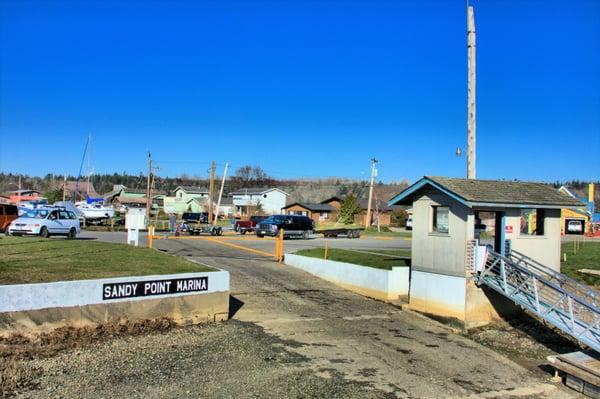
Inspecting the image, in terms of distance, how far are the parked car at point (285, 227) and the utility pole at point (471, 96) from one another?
26.4 meters

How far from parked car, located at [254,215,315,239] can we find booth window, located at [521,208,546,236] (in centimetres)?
2762

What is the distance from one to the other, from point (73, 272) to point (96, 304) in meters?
2.43

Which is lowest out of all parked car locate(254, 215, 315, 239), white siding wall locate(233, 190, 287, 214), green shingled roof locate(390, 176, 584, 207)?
parked car locate(254, 215, 315, 239)

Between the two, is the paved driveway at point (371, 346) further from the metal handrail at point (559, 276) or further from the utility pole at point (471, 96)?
the utility pole at point (471, 96)

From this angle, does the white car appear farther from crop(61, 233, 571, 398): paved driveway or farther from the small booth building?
the small booth building

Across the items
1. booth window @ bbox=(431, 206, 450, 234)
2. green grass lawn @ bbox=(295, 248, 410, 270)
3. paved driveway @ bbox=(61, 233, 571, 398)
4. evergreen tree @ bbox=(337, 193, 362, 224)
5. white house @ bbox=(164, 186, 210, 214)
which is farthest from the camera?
white house @ bbox=(164, 186, 210, 214)

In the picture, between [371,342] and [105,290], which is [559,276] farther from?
[105,290]

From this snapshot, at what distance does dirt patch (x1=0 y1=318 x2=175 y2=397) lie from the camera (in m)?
7.96

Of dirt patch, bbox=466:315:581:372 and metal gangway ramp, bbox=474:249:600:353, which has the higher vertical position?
metal gangway ramp, bbox=474:249:600:353

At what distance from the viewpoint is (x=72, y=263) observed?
46.7 ft

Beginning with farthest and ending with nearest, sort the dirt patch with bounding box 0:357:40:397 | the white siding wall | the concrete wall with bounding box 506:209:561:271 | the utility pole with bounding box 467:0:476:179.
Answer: the white siding wall → the utility pole with bounding box 467:0:476:179 → the concrete wall with bounding box 506:209:561:271 → the dirt patch with bounding box 0:357:40:397

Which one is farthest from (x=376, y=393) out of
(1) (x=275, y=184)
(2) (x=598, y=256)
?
(1) (x=275, y=184)

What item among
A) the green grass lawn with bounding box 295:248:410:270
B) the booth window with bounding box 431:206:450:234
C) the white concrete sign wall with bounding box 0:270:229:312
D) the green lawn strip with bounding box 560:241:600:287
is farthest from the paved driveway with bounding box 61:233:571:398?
the green lawn strip with bounding box 560:241:600:287

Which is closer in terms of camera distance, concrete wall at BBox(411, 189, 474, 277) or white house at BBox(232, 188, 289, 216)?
concrete wall at BBox(411, 189, 474, 277)
